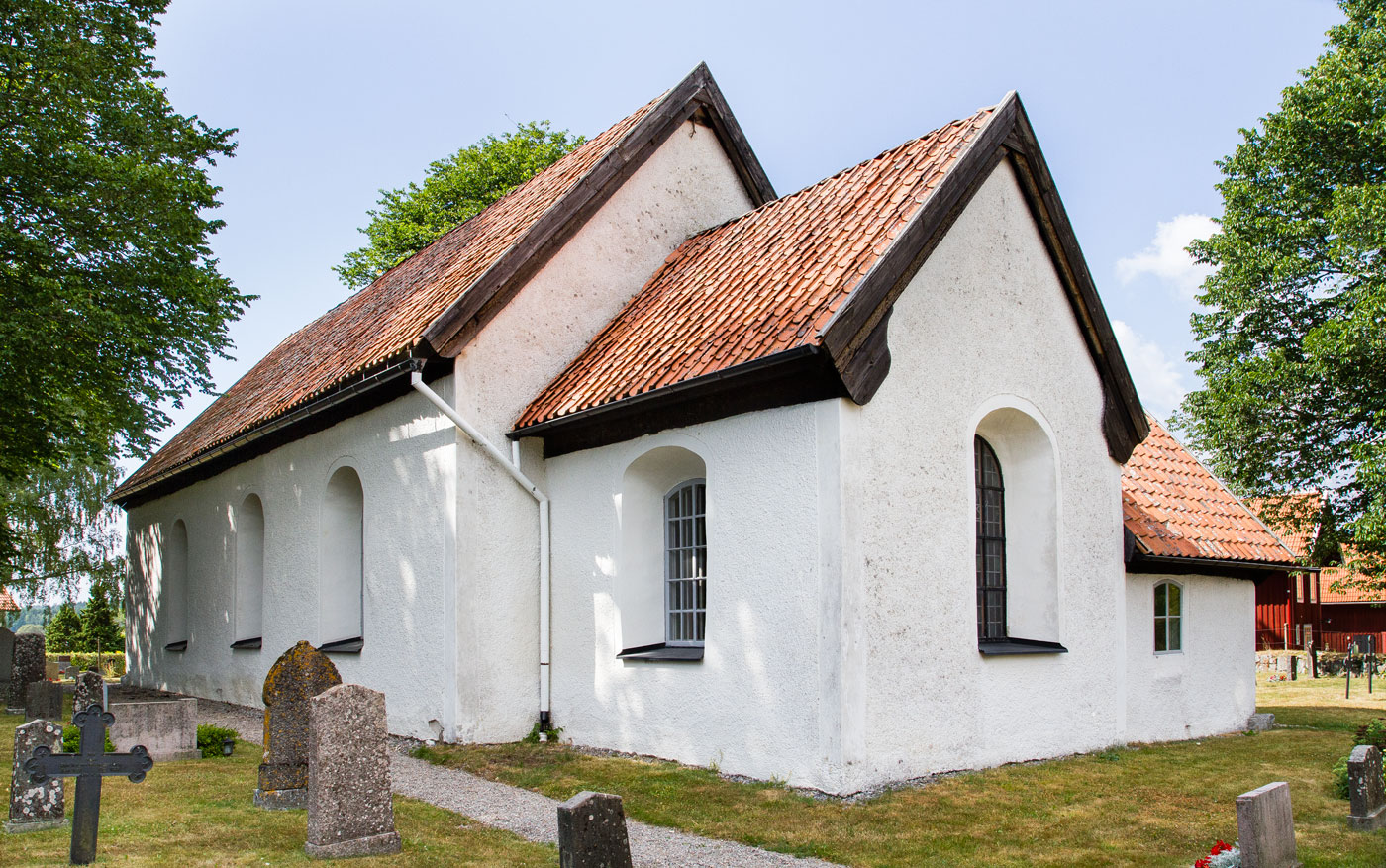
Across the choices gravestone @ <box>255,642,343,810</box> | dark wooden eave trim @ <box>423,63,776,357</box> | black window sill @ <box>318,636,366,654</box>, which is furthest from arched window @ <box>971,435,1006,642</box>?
black window sill @ <box>318,636,366,654</box>

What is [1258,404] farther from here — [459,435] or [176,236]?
[176,236]

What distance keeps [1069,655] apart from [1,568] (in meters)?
20.9

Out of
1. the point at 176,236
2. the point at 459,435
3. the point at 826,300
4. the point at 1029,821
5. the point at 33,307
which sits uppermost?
the point at 176,236

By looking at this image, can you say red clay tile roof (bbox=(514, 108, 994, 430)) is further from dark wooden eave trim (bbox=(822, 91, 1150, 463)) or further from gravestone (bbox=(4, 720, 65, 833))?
gravestone (bbox=(4, 720, 65, 833))

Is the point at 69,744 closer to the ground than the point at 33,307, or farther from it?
closer to the ground

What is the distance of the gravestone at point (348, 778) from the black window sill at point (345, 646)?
619 centimetres

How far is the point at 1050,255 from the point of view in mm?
11242

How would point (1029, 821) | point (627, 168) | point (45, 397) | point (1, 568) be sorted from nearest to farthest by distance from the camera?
point (1029, 821) → point (627, 168) → point (45, 397) → point (1, 568)

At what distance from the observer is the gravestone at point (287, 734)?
324 inches

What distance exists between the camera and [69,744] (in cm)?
701

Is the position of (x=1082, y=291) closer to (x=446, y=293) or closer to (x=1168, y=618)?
(x=1168, y=618)

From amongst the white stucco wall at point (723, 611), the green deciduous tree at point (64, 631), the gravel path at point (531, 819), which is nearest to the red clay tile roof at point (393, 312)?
the white stucco wall at point (723, 611)

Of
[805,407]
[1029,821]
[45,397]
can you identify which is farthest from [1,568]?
[1029,821]

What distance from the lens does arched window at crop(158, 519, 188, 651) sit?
20.2 m
